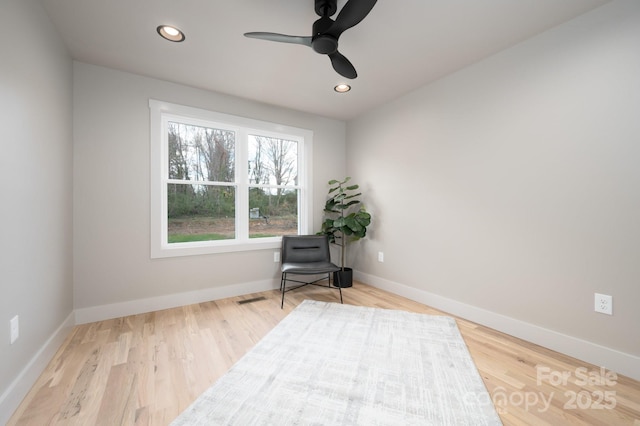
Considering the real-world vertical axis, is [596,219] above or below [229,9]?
below

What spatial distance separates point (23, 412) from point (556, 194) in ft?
12.2

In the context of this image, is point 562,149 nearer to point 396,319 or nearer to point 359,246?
point 396,319

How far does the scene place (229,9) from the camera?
1831 millimetres

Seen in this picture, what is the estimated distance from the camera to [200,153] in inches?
124

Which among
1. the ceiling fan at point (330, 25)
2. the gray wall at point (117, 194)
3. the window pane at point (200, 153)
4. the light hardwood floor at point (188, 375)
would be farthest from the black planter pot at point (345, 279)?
the ceiling fan at point (330, 25)

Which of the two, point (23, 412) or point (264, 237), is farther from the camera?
point (264, 237)

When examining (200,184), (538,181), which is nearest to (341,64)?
(538,181)

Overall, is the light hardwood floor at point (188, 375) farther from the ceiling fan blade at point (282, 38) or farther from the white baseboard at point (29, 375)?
the ceiling fan blade at point (282, 38)

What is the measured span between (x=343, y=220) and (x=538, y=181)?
2.06 meters

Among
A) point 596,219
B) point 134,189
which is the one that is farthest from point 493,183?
point 134,189

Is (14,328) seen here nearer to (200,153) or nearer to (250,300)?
(250,300)

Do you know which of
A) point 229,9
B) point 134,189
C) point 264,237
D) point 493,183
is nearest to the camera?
point 229,9

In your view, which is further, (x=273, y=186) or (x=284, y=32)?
(x=273, y=186)

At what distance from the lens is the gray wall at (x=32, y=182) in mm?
1403
